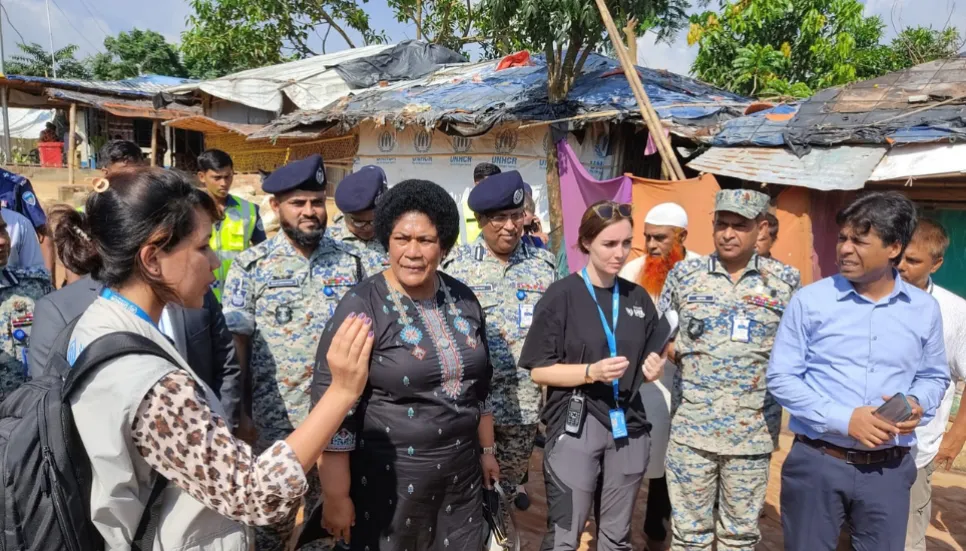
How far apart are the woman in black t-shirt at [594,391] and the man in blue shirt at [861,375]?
24.4 inches

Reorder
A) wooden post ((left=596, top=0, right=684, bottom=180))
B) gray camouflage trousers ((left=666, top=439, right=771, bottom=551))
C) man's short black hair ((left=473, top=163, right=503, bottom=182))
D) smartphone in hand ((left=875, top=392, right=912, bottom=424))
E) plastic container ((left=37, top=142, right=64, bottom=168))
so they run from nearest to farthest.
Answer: smartphone in hand ((left=875, top=392, right=912, bottom=424)) < gray camouflage trousers ((left=666, top=439, right=771, bottom=551)) < man's short black hair ((left=473, top=163, right=503, bottom=182)) < wooden post ((left=596, top=0, right=684, bottom=180)) < plastic container ((left=37, top=142, right=64, bottom=168))

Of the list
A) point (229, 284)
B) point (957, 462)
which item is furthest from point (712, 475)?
point (957, 462)

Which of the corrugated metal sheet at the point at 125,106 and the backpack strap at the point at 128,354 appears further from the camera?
the corrugated metal sheet at the point at 125,106

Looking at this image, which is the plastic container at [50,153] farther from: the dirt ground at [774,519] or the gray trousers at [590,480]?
the gray trousers at [590,480]

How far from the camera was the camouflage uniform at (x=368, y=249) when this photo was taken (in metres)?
3.27

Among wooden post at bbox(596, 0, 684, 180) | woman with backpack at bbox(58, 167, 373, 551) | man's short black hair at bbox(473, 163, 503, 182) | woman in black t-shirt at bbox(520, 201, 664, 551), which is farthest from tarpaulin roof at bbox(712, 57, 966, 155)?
woman with backpack at bbox(58, 167, 373, 551)

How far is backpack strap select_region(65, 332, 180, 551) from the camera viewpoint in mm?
1271

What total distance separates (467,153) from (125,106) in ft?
34.5

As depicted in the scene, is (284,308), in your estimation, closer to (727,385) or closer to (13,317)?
(13,317)

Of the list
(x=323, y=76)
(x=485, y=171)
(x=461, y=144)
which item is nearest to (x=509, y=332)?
(x=485, y=171)

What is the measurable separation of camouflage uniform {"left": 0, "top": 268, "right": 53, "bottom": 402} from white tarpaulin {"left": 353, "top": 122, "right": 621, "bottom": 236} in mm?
6684

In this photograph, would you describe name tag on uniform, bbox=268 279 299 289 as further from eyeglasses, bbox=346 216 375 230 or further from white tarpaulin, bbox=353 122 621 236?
white tarpaulin, bbox=353 122 621 236

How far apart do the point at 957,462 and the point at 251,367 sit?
5.82 metres

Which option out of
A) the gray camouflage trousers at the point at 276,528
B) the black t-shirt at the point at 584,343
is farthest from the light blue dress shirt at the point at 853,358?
the gray camouflage trousers at the point at 276,528
